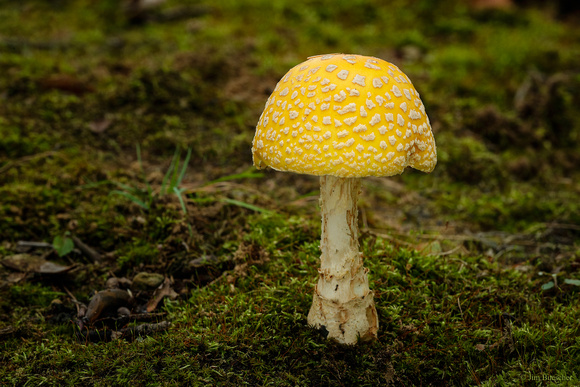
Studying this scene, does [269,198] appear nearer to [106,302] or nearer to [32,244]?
[106,302]

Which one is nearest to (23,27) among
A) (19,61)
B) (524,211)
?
(19,61)

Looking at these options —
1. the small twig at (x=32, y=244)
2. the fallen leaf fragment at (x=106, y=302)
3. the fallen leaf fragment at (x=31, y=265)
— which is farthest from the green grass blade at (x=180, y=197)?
the small twig at (x=32, y=244)

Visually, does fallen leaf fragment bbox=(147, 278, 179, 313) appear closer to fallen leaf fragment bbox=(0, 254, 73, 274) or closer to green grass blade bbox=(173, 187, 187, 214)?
green grass blade bbox=(173, 187, 187, 214)

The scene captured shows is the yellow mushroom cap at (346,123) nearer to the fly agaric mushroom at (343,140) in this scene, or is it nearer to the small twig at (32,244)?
the fly agaric mushroom at (343,140)

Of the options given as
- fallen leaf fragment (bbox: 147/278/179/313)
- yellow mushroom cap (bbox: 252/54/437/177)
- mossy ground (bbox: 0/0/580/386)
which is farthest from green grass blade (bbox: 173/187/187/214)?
yellow mushroom cap (bbox: 252/54/437/177)

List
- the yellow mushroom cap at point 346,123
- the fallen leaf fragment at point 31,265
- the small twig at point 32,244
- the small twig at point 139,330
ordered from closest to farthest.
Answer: the yellow mushroom cap at point 346,123 < the small twig at point 139,330 < the fallen leaf fragment at point 31,265 < the small twig at point 32,244

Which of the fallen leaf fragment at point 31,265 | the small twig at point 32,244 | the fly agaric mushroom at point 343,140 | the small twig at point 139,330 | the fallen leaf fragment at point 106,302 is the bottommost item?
the small twig at point 139,330

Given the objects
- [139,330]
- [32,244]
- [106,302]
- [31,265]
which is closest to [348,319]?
[139,330]

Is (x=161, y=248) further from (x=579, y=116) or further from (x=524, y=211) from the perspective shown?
(x=579, y=116)
